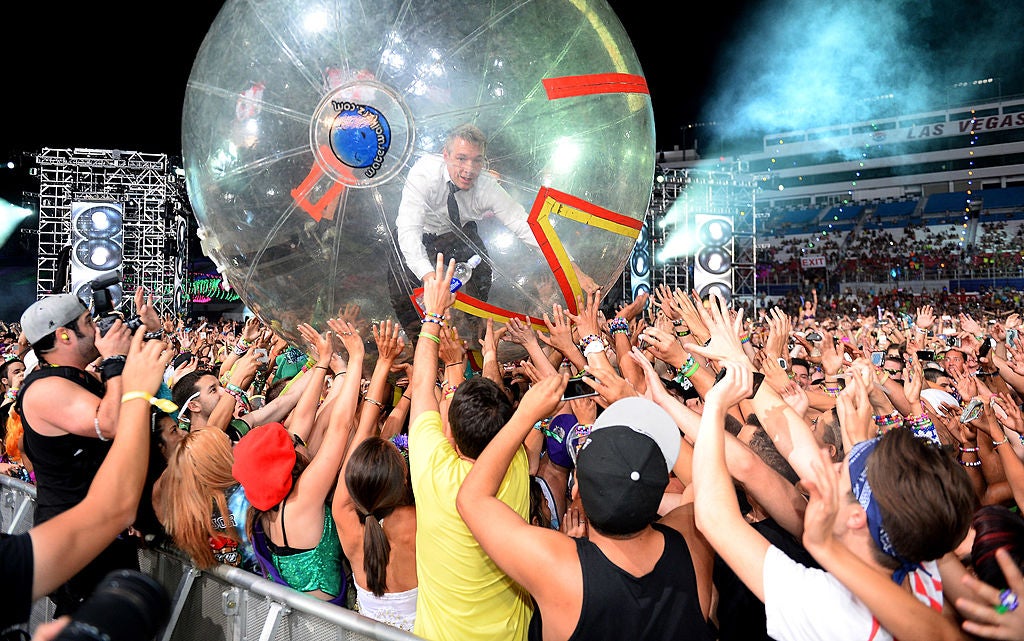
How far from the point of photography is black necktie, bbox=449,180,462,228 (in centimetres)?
308

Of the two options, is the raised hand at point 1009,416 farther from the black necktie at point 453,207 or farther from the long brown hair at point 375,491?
the long brown hair at point 375,491

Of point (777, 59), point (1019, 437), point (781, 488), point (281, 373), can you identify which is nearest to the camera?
point (781, 488)

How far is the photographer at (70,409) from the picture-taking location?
2.71 meters

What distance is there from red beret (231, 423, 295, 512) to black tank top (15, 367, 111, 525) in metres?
0.64

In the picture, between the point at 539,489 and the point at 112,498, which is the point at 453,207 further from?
the point at 112,498

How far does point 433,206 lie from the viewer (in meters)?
3.09

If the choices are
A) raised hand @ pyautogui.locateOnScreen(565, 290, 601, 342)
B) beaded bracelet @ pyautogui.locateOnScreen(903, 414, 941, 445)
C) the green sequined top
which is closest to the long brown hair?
the green sequined top

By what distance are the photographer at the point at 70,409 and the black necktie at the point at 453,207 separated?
1374 millimetres

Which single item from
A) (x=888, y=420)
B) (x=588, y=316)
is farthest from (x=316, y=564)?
(x=888, y=420)

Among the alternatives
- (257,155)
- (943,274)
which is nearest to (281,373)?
(257,155)

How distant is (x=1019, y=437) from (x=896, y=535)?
2327mm

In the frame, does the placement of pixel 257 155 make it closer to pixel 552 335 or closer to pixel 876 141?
pixel 552 335

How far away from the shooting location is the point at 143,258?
18.2 m

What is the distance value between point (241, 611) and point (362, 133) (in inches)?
73.2
